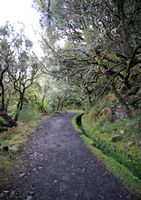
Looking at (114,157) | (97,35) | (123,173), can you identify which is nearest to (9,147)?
(114,157)

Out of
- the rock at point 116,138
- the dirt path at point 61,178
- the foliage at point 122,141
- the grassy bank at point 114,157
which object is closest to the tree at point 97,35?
the foliage at point 122,141

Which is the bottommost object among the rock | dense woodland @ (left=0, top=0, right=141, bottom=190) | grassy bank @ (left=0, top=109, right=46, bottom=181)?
grassy bank @ (left=0, top=109, right=46, bottom=181)

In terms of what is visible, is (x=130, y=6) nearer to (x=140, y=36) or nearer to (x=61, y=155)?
(x=140, y=36)

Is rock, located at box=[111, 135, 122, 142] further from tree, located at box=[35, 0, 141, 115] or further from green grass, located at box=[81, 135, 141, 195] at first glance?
tree, located at box=[35, 0, 141, 115]

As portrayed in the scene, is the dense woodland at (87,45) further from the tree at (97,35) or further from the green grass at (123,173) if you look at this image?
the green grass at (123,173)

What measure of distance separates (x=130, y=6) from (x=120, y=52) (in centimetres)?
324

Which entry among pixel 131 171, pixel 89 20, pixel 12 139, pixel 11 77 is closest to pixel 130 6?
pixel 89 20

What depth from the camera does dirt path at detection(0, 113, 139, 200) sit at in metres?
8.04

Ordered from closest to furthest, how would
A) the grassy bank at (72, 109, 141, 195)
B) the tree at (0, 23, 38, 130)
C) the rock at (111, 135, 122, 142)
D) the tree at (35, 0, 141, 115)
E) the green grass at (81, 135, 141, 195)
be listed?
the green grass at (81, 135, 141, 195), the grassy bank at (72, 109, 141, 195), the tree at (35, 0, 141, 115), the rock at (111, 135, 122, 142), the tree at (0, 23, 38, 130)

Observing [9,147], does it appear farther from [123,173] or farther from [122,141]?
[123,173]

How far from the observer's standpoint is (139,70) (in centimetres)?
1859

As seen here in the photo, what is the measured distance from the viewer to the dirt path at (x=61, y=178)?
26.4ft

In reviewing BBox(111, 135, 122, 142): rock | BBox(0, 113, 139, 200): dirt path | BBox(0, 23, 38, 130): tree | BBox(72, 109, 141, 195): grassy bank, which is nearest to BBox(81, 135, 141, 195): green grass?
BBox(72, 109, 141, 195): grassy bank

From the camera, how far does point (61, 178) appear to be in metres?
9.50
